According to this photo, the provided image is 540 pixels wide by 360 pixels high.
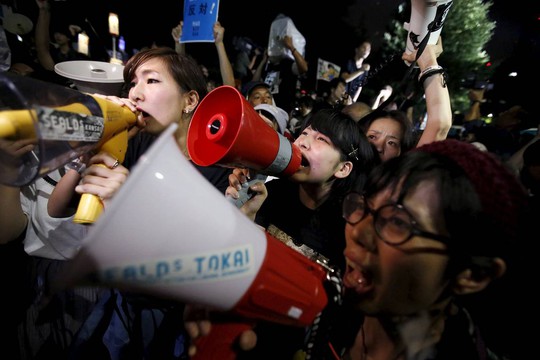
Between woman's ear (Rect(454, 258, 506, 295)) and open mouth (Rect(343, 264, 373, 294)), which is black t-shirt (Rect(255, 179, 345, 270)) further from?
woman's ear (Rect(454, 258, 506, 295))

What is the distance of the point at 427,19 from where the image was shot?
64.3 inches

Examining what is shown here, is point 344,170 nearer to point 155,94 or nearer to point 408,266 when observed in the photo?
point 408,266

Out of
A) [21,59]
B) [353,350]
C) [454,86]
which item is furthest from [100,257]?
[454,86]

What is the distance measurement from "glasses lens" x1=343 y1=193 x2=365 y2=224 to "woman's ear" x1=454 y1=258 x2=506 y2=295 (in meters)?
0.37

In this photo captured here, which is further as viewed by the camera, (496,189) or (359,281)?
(359,281)

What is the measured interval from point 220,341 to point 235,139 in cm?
78

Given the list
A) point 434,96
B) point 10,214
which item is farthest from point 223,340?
point 434,96

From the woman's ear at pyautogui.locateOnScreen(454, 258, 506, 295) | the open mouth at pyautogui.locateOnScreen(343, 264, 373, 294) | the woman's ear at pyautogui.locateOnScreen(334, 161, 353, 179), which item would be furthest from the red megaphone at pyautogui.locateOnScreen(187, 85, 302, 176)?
the woman's ear at pyautogui.locateOnScreen(454, 258, 506, 295)

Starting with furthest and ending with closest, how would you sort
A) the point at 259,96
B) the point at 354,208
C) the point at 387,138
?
the point at 259,96, the point at 387,138, the point at 354,208

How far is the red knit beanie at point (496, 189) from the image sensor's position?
82 centimetres

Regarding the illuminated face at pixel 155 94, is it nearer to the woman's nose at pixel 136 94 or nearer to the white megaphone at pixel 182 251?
the woman's nose at pixel 136 94

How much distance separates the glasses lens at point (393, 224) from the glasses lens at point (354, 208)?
0.10m

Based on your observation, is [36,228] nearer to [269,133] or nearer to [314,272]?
[269,133]

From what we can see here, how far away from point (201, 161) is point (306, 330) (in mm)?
974
